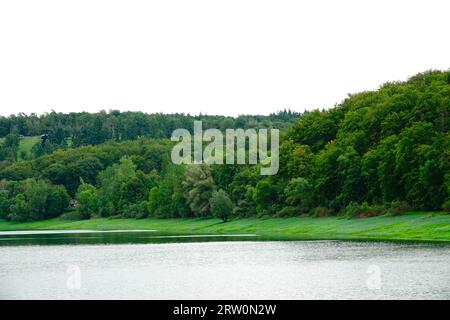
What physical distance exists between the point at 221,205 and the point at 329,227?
3049cm

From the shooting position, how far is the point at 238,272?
210 feet

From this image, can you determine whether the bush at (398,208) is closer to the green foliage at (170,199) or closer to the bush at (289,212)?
the bush at (289,212)

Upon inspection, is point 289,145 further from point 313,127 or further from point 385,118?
point 385,118

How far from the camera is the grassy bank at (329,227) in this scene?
92.2m

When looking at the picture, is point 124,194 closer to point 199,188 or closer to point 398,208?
point 199,188

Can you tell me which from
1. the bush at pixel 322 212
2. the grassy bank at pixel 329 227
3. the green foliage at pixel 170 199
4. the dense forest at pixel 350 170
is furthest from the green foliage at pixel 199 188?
the bush at pixel 322 212

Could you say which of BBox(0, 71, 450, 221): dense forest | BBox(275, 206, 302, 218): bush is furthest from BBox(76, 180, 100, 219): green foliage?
BBox(275, 206, 302, 218): bush

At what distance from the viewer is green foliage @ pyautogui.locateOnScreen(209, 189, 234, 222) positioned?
454ft

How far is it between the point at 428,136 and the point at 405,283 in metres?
61.1

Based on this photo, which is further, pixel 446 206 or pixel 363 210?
pixel 363 210

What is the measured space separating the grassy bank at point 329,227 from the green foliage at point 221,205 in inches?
64.7

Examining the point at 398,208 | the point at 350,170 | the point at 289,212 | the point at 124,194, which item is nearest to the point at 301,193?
the point at 289,212

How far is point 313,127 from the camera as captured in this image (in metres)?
149
